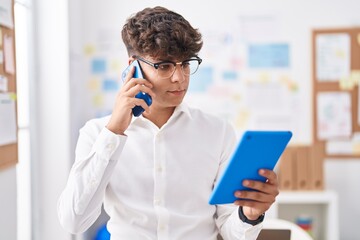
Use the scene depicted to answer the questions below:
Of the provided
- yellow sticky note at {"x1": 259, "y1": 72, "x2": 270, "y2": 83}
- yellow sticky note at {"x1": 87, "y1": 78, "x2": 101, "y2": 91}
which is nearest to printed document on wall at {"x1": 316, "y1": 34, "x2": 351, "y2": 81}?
yellow sticky note at {"x1": 259, "y1": 72, "x2": 270, "y2": 83}

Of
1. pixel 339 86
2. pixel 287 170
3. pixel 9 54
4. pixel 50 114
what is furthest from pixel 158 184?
pixel 339 86

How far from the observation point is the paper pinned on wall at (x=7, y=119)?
6.63 ft

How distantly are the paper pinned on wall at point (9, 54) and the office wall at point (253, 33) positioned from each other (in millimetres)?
992

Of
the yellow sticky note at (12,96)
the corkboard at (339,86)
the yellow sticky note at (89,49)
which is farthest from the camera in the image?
the yellow sticky note at (89,49)

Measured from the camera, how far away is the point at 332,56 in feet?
10.6

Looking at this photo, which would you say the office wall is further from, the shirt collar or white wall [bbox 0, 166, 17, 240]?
the shirt collar

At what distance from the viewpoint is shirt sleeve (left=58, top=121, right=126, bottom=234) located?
1305 mm

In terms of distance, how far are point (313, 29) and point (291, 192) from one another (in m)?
1.13

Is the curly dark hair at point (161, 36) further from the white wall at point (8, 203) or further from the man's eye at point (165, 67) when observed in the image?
the white wall at point (8, 203)

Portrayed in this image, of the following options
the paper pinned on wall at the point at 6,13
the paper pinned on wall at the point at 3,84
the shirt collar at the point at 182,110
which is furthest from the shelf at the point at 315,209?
the paper pinned on wall at the point at 6,13

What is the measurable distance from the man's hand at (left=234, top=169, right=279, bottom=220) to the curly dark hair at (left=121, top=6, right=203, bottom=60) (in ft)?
1.45

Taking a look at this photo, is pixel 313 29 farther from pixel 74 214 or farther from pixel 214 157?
pixel 74 214

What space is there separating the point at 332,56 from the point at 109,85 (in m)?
1.57

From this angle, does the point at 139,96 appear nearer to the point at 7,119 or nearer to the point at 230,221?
the point at 230,221
